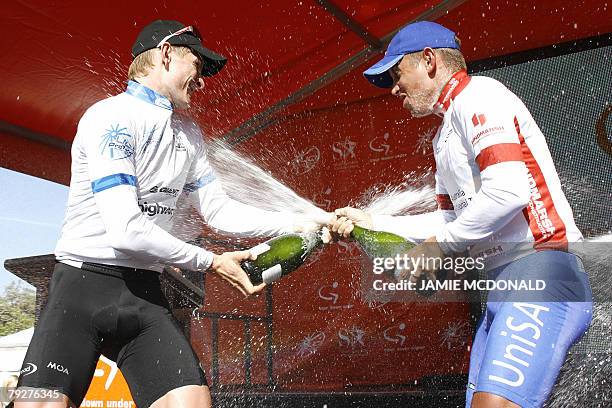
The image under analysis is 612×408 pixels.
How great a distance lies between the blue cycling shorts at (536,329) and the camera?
2.25 meters

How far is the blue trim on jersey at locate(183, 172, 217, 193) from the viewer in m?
3.09

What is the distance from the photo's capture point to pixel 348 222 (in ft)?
11.3

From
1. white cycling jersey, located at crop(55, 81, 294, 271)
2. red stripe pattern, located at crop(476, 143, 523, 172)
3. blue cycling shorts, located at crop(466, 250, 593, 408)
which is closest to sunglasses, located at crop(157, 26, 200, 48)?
white cycling jersey, located at crop(55, 81, 294, 271)

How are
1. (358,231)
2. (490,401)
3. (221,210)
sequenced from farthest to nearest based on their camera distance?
(358,231) → (221,210) → (490,401)

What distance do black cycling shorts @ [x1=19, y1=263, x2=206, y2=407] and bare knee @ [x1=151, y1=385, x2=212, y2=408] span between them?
0.06 ft

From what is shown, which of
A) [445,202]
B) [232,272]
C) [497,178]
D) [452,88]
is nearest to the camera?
[497,178]

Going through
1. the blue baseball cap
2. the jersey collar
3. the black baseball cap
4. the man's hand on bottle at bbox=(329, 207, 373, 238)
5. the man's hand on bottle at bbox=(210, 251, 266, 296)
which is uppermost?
the black baseball cap

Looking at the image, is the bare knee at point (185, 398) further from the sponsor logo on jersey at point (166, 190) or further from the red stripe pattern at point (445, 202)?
the red stripe pattern at point (445, 202)

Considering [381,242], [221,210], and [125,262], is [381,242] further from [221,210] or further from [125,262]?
[125,262]

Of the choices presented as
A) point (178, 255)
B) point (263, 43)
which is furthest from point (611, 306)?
point (178, 255)

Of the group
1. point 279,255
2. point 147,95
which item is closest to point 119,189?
point 147,95

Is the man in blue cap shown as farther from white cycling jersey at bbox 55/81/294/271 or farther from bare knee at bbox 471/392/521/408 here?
white cycling jersey at bbox 55/81/294/271

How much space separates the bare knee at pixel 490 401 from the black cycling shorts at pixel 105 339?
949 millimetres

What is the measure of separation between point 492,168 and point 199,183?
1.31 m
